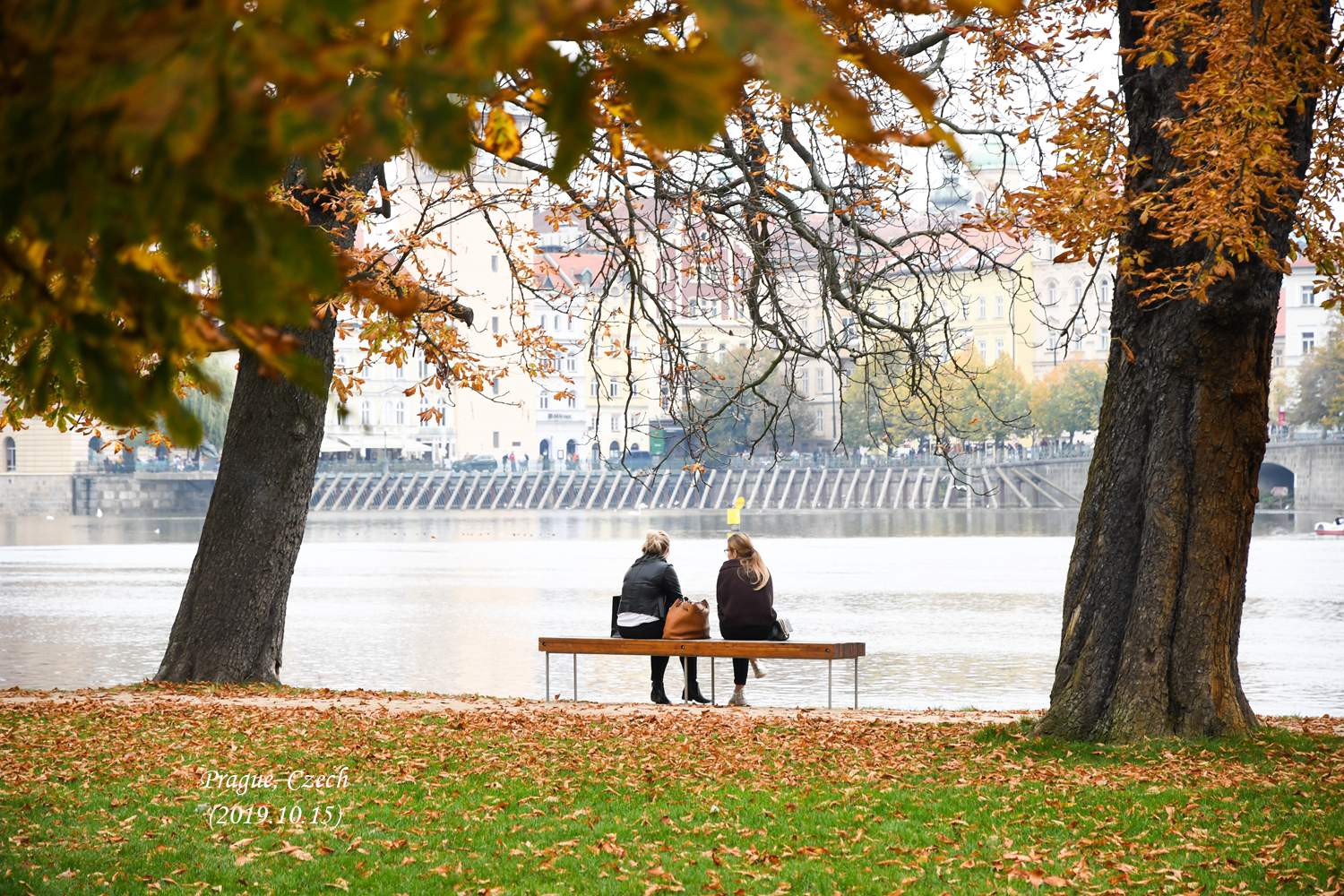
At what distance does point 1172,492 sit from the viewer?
8.04 m

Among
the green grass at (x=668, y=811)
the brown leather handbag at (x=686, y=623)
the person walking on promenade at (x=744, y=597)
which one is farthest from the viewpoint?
the person walking on promenade at (x=744, y=597)

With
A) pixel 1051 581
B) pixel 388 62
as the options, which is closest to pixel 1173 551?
pixel 388 62

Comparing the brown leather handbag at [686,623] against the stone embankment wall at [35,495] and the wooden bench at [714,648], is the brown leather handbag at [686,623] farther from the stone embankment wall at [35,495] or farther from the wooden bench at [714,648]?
the stone embankment wall at [35,495]

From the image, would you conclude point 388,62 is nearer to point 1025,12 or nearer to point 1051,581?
point 1025,12

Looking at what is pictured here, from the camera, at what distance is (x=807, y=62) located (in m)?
1.25

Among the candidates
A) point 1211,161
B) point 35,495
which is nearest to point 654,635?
point 1211,161

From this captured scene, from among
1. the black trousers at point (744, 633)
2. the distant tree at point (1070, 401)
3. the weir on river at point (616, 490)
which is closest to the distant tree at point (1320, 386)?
the distant tree at point (1070, 401)

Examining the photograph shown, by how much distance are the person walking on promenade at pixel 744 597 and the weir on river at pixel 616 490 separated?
3454 inches

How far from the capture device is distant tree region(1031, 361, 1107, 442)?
94.5m

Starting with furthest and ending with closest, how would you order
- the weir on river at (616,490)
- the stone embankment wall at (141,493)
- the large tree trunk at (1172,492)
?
1. the weir on river at (616,490)
2. the stone embankment wall at (141,493)
3. the large tree trunk at (1172,492)

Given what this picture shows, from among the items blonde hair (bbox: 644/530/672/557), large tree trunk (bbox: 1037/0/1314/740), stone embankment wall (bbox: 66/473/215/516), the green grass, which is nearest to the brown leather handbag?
blonde hair (bbox: 644/530/672/557)

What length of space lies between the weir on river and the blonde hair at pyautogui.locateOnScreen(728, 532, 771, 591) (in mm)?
87727

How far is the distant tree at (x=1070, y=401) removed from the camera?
94.5 metres

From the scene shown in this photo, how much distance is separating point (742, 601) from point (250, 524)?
173 inches
